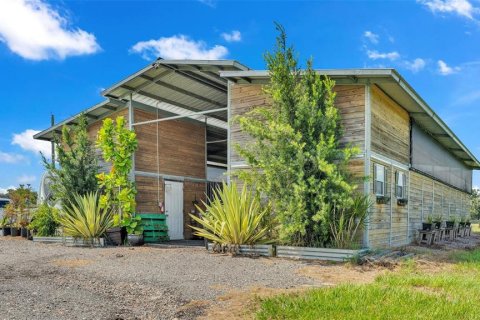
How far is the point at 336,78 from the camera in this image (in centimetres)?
1148

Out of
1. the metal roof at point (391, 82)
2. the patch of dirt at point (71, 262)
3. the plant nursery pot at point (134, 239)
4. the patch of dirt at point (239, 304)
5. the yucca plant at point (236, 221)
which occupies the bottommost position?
the plant nursery pot at point (134, 239)

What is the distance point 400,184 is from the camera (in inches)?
561

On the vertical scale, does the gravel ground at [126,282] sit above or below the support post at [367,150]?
below

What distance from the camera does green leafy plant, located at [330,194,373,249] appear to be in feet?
33.1

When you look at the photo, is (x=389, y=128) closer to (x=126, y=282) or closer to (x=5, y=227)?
(x=126, y=282)

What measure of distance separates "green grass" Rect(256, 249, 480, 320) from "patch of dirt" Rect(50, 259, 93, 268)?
5.48 m

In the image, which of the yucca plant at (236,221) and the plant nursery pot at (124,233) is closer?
the yucca plant at (236,221)

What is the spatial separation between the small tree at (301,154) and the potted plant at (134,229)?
5349 millimetres

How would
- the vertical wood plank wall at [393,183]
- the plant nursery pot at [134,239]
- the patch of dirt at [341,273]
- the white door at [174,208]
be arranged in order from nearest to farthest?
the patch of dirt at [341,273]
the vertical wood plank wall at [393,183]
the plant nursery pot at [134,239]
the white door at [174,208]

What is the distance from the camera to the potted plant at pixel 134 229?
46.2 ft

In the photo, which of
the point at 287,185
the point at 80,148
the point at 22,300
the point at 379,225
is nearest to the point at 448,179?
the point at 379,225

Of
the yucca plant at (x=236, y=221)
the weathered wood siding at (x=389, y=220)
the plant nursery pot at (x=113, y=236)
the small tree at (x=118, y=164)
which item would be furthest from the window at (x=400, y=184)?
the plant nursery pot at (x=113, y=236)

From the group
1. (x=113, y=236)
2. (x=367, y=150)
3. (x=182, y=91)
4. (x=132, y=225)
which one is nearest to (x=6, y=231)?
(x=113, y=236)

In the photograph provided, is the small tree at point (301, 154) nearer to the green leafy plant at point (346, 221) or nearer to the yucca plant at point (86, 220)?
the green leafy plant at point (346, 221)
